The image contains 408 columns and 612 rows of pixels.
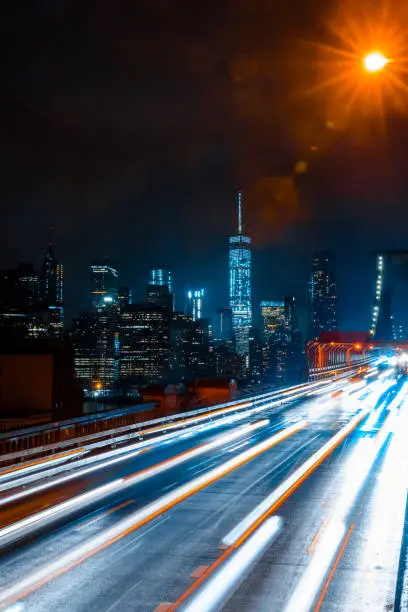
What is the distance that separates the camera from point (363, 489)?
18.2 metres

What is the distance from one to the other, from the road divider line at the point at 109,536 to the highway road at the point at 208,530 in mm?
33

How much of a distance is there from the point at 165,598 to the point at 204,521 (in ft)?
15.6

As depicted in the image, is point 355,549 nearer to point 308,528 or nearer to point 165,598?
point 308,528

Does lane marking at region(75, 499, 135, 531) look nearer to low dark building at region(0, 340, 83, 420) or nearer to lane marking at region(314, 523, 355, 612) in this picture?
lane marking at region(314, 523, 355, 612)

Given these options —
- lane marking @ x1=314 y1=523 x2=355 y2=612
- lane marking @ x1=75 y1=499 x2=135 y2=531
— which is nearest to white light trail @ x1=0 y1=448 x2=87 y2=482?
lane marking @ x1=75 y1=499 x2=135 y2=531

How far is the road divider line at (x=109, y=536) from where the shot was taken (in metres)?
10.6

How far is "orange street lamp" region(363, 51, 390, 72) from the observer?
42.3 ft

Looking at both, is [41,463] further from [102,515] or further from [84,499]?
[102,515]

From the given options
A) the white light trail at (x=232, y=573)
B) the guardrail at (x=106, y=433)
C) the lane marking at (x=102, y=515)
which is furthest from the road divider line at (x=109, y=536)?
the guardrail at (x=106, y=433)

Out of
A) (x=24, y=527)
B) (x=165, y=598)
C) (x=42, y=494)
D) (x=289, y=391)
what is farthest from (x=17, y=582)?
(x=289, y=391)

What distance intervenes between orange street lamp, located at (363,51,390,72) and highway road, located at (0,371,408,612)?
8.17 metres

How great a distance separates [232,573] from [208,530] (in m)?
2.90

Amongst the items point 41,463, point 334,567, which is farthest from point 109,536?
point 41,463

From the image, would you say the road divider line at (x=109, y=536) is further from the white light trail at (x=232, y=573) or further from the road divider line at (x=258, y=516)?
the white light trail at (x=232, y=573)
